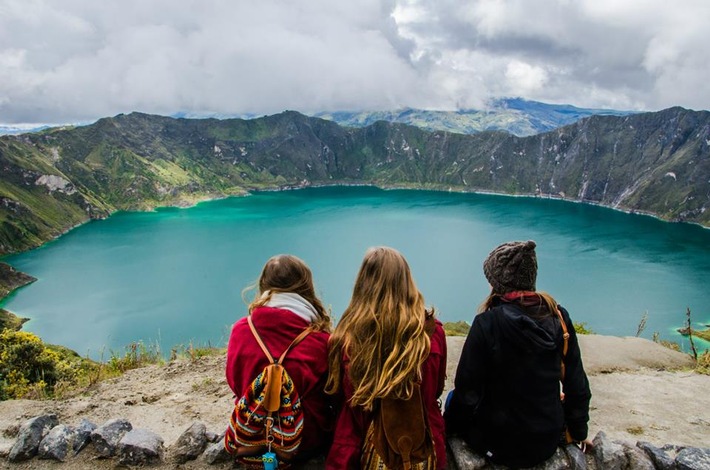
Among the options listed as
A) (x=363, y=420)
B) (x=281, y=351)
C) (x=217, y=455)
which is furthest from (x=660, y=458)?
(x=217, y=455)

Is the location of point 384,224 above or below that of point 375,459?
below

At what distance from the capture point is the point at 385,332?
383 cm

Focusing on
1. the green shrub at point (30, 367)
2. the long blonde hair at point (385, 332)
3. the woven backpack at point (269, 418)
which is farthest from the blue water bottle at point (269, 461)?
the green shrub at point (30, 367)

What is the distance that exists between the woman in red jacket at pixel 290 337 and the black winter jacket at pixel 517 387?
56.3 inches

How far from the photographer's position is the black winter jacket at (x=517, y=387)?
14.0 feet

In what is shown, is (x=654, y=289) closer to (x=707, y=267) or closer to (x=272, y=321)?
(x=707, y=267)

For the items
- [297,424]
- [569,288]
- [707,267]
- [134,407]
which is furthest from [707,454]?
[707,267]

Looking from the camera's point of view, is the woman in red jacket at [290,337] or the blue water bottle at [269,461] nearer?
the woman in red jacket at [290,337]

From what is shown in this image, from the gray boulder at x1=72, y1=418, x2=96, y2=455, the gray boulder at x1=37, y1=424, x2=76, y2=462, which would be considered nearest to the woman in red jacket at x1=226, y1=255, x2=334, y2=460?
the gray boulder at x1=72, y1=418, x2=96, y2=455

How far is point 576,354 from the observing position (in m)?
4.58

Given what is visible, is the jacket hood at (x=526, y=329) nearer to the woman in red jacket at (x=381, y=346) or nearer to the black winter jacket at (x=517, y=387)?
the black winter jacket at (x=517, y=387)

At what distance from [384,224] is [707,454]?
380 ft

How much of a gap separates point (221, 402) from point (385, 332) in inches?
256

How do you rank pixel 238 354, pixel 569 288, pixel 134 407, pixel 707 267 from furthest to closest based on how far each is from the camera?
pixel 707 267, pixel 569 288, pixel 134 407, pixel 238 354
